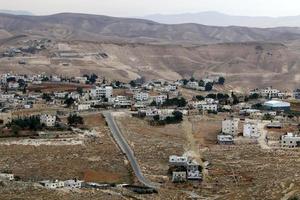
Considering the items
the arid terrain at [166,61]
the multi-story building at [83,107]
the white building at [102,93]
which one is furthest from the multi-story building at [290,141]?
the arid terrain at [166,61]

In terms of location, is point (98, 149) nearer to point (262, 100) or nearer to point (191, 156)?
point (191, 156)

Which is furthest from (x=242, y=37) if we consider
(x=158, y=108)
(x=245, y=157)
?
(x=245, y=157)

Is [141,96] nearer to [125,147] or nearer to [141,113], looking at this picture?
[141,113]

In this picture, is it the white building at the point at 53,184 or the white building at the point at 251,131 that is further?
the white building at the point at 251,131

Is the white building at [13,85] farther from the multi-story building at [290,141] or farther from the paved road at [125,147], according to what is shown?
the multi-story building at [290,141]

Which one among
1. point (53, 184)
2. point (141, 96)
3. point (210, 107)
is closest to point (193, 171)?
point (53, 184)

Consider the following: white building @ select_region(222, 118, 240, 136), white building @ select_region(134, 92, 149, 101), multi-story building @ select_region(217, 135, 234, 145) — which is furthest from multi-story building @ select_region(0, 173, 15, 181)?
white building @ select_region(134, 92, 149, 101)
